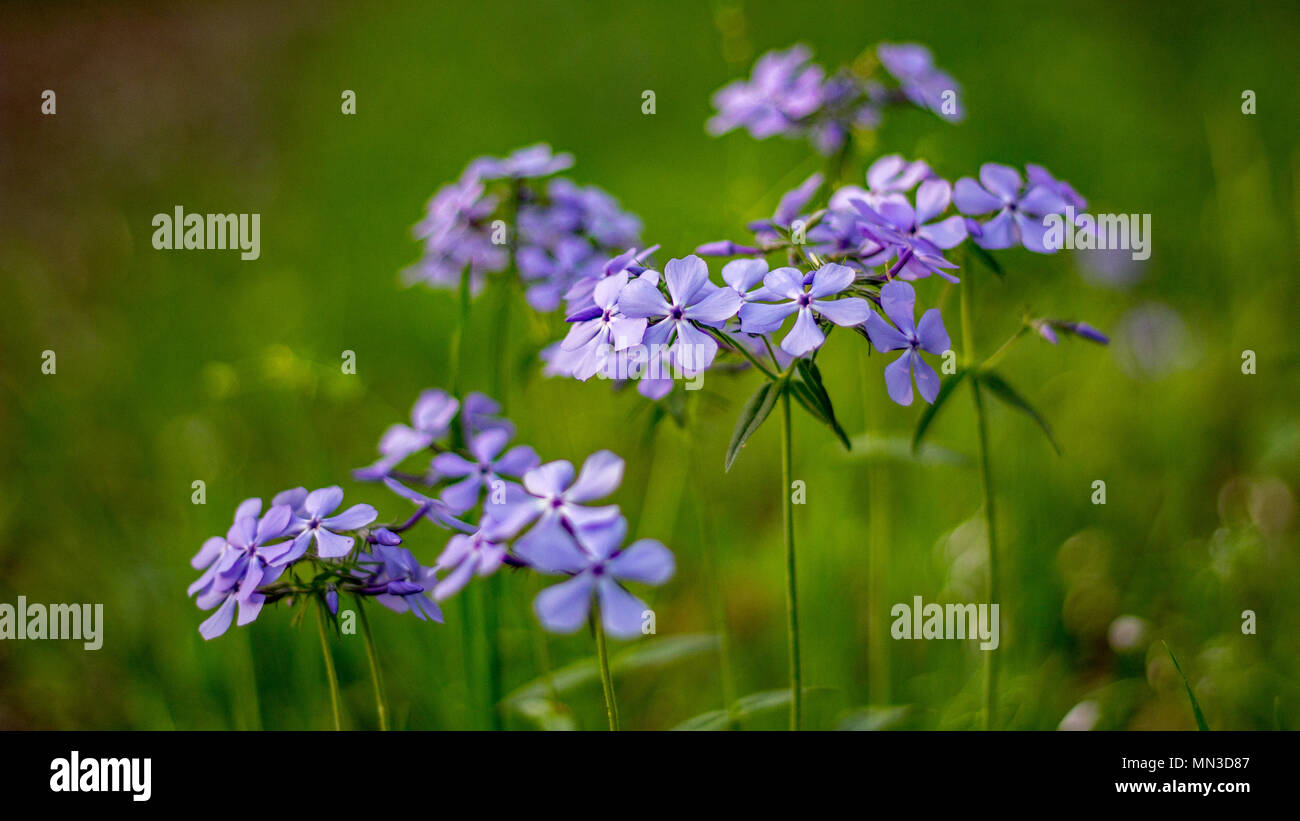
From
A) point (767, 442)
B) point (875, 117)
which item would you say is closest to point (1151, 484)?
point (767, 442)

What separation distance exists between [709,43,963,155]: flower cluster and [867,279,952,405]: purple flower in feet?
3.39

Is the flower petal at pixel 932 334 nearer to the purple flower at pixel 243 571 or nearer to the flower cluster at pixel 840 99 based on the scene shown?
the flower cluster at pixel 840 99

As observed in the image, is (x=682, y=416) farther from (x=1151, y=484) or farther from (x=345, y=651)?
(x=1151, y=484)

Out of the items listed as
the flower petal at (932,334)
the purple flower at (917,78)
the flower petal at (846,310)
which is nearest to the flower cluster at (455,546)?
the flower petal at (846,310)

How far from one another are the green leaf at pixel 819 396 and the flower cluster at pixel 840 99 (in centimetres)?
111

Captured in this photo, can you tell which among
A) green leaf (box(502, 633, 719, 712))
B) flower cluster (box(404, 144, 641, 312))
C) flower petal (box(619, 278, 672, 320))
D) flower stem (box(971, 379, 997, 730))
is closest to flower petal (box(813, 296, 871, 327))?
flower petal (box(619, 278, 672, 320))

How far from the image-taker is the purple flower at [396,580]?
1.62m

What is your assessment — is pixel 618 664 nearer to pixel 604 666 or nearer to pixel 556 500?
pixel 604 666

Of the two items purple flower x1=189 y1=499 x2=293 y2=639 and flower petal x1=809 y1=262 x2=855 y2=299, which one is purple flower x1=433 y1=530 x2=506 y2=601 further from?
flower petal x1=809 y1=262 x2=855 y2=299

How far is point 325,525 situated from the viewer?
1673mm

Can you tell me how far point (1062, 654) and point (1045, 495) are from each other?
0.56 meters

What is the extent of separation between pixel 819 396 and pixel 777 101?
1.32 m

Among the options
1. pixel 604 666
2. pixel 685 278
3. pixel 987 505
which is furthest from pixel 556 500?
pixel 987 505

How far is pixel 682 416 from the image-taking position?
203 cm
